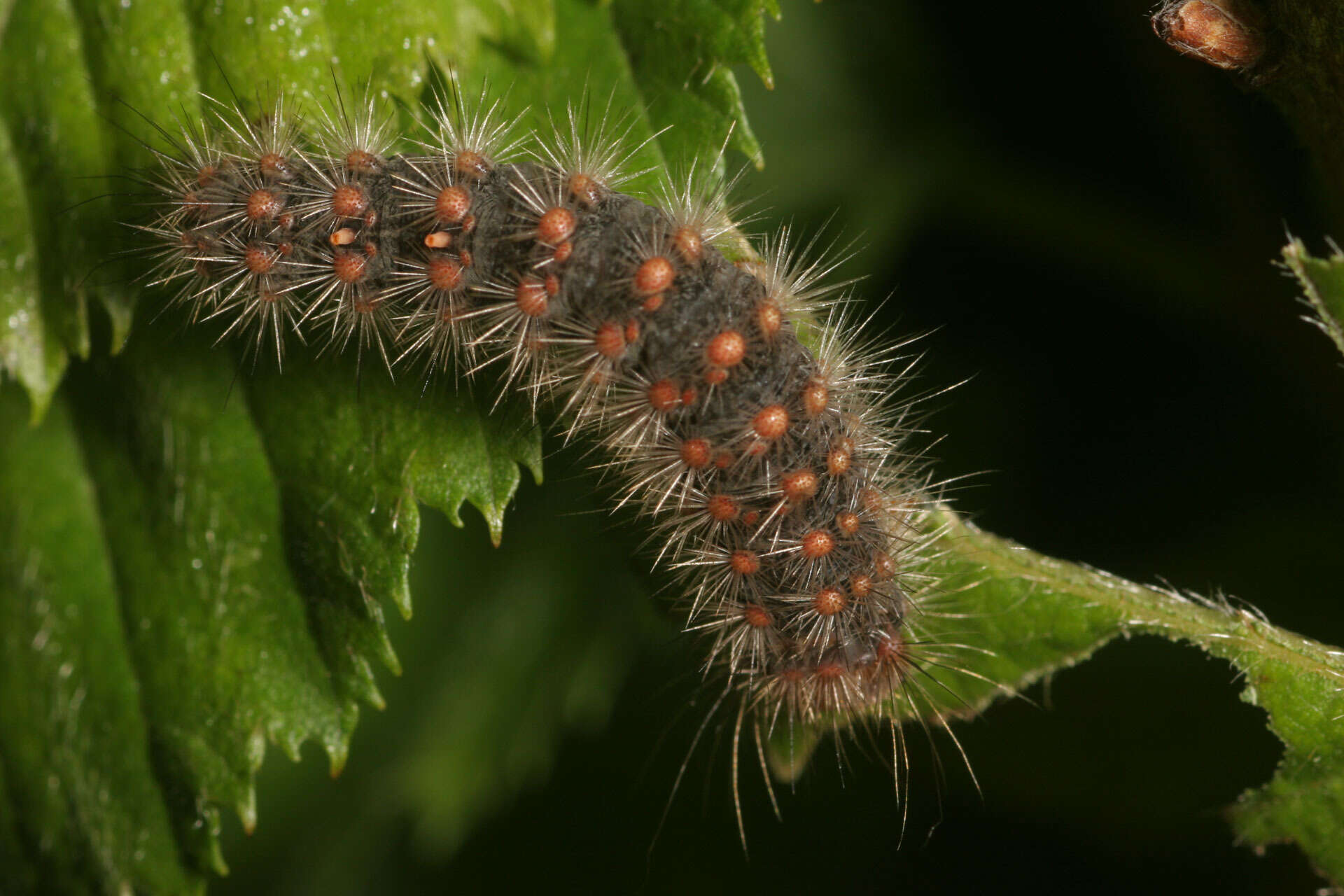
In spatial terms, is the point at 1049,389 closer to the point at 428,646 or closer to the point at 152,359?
the point at 428,646

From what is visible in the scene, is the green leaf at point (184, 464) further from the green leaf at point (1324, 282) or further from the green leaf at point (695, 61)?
the green leaf at point (1324, 282)

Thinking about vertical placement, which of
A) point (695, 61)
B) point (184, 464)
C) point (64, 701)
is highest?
point (695, 61)

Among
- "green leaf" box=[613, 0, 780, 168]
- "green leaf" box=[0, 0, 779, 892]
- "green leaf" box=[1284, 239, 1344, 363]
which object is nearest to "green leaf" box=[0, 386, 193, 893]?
"green leaf" box=[0, 0, 779, 892]

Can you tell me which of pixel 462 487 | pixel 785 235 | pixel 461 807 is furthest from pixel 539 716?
pixel 785 235

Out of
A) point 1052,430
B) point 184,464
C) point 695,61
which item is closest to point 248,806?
point 184,464

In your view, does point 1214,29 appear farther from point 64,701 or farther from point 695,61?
point 64,701

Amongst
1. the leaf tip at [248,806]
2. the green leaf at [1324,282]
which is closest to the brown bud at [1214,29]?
the green leaf at [1324,282]
